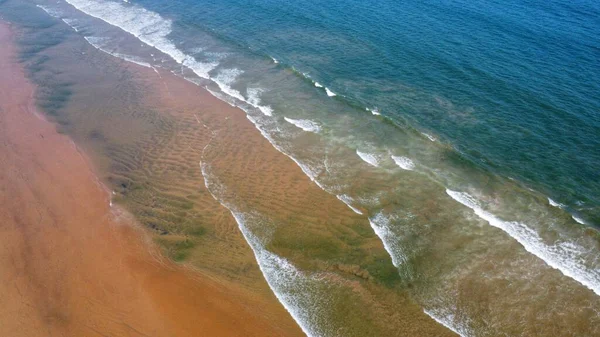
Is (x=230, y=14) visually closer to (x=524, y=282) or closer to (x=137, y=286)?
(x=137, y=286)

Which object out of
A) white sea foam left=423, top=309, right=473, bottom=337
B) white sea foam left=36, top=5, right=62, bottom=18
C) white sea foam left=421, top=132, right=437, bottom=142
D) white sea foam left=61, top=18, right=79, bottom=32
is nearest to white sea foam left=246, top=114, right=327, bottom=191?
white sea foam left=421, top=132, right=437, bottom=142

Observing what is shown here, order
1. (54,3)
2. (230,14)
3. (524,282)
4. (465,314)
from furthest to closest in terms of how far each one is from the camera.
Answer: (54,3)
(230,14)
(524,282)
(465,314)

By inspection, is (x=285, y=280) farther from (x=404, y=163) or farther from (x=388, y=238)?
(x=404, y=163)

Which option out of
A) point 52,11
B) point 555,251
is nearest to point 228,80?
point 555,251

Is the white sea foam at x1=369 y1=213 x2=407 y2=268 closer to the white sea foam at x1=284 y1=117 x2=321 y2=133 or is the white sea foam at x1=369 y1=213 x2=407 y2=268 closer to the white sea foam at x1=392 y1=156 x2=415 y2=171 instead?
the white sea foam at x1=392 y1=156 x2=415 y2=171

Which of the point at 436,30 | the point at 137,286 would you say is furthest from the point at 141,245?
the point at 436,30
